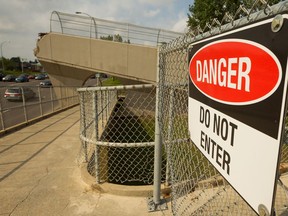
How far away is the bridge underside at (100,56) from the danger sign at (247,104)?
13250mm

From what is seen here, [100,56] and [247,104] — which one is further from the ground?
[100,56]

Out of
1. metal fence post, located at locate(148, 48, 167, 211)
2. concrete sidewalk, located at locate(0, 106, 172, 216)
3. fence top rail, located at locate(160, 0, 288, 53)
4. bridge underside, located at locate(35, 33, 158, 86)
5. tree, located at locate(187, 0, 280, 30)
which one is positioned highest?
tree, located at locate(187, 0, 280, 30)

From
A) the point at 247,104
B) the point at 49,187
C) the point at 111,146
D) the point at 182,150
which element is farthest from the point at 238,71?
the point at 49,187

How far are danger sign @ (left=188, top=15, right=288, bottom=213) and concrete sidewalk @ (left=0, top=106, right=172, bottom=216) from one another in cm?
209

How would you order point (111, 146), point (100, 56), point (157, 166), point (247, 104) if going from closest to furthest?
point (247, 104), point (157, 166), point (111, 146), point (100, 56)

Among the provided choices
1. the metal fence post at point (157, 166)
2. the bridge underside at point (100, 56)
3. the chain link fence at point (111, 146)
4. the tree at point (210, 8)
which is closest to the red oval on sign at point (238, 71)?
the metal fence post at point (157, 166)

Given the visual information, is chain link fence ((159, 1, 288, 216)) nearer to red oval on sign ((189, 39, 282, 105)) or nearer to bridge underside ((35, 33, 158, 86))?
red oval on sign ((189, 39, 282, 105))

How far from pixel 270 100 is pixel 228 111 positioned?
11.9 inches

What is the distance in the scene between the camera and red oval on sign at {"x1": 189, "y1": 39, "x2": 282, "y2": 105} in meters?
0.84

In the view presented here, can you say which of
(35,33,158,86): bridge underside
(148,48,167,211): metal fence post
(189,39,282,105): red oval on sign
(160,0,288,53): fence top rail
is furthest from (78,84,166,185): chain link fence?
(35,33,158,86): bridge underside

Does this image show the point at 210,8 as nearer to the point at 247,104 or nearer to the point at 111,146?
the point at 111,146

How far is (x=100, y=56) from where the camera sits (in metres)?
15.2

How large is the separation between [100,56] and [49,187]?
1279 cm

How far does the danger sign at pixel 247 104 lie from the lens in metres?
0.82
